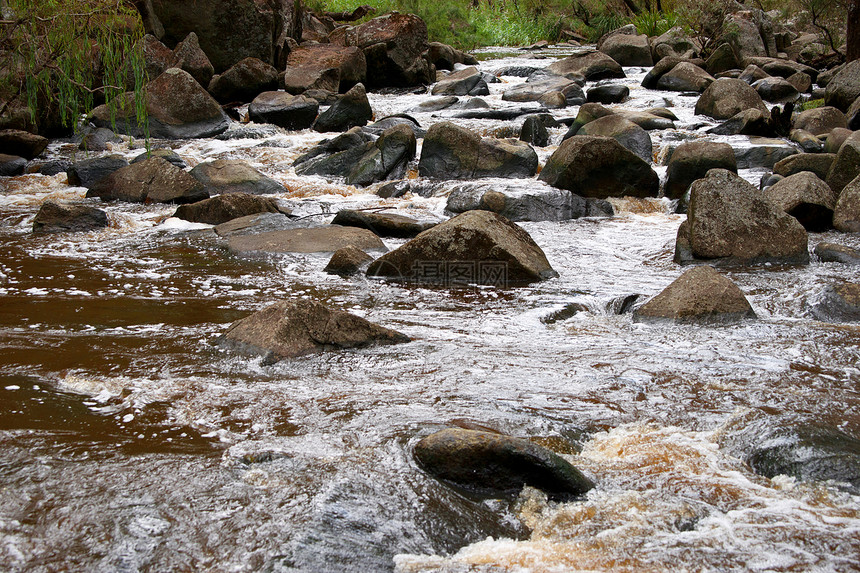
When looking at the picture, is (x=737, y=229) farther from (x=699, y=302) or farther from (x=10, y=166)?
(x=10, y=166)

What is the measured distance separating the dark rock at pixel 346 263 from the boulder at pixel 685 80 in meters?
13.0

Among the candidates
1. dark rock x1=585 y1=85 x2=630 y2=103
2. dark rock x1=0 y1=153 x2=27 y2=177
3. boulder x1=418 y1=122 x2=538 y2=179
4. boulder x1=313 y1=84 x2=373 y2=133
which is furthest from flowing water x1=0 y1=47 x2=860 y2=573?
dark rock x1=585 y1=85 x2=630 y2=103

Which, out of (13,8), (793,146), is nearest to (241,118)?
(13,8)

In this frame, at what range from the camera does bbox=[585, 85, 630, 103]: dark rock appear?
15688 millimetres

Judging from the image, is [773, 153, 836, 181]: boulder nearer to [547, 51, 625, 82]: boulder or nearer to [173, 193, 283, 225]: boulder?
[173, 193, 283, 225]: boulder

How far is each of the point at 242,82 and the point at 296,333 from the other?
511 inches

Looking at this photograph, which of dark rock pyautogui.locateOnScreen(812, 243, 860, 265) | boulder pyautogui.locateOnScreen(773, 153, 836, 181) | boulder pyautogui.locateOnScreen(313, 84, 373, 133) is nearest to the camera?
dark rock pyautogui.locateOnScreen(812, 243, 860, 265)

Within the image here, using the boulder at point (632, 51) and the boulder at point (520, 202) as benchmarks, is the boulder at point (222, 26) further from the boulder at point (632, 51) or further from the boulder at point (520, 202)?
the boulder at point (520, 202)

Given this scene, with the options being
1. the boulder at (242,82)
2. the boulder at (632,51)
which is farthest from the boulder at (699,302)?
the boulder at (632,51)

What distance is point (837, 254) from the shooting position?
6.48m

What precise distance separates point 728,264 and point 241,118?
10.9m

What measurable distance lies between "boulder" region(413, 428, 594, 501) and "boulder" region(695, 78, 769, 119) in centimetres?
1207

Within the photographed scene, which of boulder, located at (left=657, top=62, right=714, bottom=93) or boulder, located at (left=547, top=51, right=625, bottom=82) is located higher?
boulder, located at (left=547, top=51, right=625, bottom=82)

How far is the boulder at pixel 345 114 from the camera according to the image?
1351 centimetres
